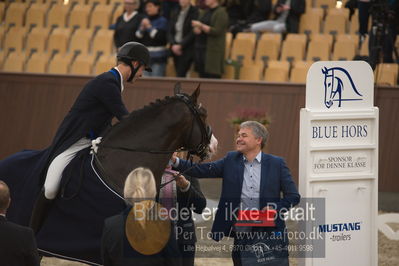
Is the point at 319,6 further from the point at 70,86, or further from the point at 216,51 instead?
the point at 70,86

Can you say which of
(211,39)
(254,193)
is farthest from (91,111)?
(211,39)

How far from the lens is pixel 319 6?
48.9 ft

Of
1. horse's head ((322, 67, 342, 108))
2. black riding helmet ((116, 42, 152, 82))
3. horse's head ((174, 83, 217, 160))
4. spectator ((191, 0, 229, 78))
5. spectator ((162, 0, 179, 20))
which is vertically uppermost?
spectator ((162, 0, 179, 20))

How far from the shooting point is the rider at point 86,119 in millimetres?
6621

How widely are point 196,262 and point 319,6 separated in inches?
307

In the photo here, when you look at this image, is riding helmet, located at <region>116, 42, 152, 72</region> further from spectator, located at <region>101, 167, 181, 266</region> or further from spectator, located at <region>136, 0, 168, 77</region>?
spectator, located at <region>136, 0, 168, 77</region>

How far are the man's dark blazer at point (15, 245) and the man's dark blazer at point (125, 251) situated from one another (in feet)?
1.76

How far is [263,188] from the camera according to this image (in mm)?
6203

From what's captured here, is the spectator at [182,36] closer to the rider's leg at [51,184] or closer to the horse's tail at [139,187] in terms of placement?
the rider's leg at [51,184]

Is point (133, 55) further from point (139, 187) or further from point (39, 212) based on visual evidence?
point (139, 187)

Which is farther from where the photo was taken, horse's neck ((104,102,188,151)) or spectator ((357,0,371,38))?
spectator ((357,0,371,38))

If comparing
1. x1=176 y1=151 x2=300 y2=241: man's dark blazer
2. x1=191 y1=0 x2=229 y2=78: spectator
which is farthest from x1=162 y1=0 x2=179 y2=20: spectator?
x1=176 y1=151 x2=300 y2=241: man's dark blazer

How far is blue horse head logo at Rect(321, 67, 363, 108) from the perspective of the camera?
647cm

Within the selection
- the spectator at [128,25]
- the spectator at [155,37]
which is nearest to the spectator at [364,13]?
the spectator at [155,37]
